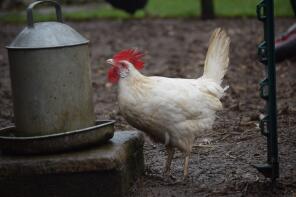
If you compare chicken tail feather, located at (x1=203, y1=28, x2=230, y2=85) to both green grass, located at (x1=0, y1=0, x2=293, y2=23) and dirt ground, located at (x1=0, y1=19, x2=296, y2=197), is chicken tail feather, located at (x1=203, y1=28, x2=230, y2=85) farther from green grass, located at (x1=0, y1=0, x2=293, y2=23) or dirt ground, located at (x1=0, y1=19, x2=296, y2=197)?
green grass, located at (x1=0, y1=0, x2=293, y2=23)

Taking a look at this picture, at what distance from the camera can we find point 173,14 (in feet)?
54.2

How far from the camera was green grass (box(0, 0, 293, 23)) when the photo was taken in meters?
16.2

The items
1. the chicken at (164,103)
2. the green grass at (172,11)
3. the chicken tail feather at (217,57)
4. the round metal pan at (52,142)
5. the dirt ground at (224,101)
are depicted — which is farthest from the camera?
the green grass at (172,11)

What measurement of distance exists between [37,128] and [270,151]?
1.57 meters

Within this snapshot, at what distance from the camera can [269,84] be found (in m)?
4.08

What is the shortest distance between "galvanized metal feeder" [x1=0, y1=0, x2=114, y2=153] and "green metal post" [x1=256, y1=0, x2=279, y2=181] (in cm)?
115

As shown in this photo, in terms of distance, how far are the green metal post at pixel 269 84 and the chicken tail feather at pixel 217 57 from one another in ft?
2.38

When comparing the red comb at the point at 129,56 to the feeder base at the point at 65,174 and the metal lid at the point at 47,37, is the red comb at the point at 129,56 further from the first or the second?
the feeder base at the point at 65,174

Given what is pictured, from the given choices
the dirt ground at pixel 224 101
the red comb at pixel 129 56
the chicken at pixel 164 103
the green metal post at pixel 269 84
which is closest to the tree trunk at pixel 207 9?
the dirt ground at pixel 224 101

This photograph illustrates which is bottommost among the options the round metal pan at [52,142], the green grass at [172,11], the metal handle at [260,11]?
the round metal pan at [52,142]

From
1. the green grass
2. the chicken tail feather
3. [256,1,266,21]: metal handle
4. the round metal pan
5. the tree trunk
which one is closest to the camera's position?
the round metal pan

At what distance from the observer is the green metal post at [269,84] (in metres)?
4.04

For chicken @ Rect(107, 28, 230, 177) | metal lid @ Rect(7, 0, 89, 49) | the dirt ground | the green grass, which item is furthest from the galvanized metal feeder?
the green grass

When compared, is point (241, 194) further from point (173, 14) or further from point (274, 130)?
point (173, 14)
